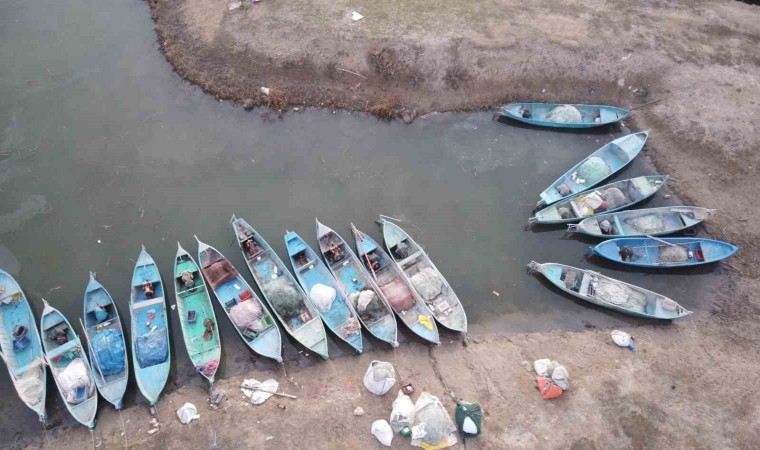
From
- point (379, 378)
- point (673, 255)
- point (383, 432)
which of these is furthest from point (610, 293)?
point (383, 432)

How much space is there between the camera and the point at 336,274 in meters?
21.8

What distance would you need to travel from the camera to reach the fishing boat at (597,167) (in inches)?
941

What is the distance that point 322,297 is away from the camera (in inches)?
804

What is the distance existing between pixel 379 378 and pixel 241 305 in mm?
6907

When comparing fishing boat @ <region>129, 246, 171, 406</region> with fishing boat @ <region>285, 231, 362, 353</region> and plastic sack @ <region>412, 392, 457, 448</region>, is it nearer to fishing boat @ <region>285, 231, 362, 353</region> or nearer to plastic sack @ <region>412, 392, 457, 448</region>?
fishing boat @ <region>285, 231, 362, 353</region>

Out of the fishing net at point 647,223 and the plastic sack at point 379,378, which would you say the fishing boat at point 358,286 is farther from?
the fishing net at point 647,223

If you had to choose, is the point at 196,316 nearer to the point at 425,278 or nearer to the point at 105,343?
the point at 105,343

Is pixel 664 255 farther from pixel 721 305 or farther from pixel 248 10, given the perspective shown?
pixel 248 10

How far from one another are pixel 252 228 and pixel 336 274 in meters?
4.78

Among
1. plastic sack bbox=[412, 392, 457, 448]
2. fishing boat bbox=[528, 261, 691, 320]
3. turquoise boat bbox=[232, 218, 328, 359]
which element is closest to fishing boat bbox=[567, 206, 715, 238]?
fishing boat bbox=[528, 261, 691, 320]

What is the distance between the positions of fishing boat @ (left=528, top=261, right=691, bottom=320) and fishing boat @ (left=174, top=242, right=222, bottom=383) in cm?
1534

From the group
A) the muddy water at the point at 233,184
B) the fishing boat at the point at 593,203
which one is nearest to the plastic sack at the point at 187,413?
the muddy water at the point at 233,184

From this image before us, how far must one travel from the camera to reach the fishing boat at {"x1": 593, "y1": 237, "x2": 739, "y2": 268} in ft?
72.5

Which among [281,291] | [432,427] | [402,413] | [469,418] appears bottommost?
[402,413]
